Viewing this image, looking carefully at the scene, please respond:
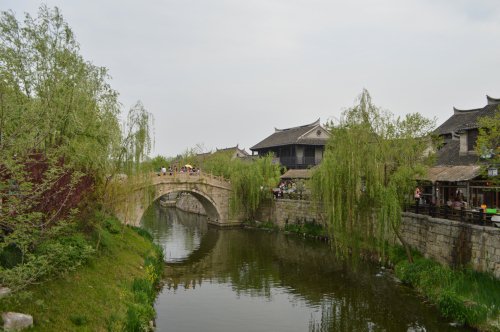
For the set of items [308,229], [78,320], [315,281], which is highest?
[308,229]

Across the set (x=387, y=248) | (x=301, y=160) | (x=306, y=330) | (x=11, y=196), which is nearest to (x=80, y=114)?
(x=11, y=196)

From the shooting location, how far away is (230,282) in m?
17.1

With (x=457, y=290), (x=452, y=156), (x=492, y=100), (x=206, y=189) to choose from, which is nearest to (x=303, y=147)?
(x=206, y=189)

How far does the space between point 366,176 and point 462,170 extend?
4.90m

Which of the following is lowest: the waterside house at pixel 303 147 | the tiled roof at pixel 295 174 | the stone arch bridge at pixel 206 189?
the stone arch bridge at pixel 206 189

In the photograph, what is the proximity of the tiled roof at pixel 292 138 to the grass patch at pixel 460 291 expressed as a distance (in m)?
21.9

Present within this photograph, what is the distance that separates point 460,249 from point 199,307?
8.99 meters

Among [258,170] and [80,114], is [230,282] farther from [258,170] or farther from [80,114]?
[258,170]

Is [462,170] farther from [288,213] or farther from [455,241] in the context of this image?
[288,213]

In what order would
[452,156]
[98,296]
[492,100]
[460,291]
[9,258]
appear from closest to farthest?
[9,258] < [98,296] < [460,291] < [492,100] < [452,156]

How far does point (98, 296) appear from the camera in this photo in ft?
33.6

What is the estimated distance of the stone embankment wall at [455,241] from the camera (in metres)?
12.5

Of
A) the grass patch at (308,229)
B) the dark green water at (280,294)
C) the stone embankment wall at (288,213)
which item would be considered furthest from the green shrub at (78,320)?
the stone embankment wall at (288,213)

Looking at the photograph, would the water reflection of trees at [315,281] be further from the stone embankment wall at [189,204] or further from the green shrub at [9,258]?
the stone embankment wall at [189,204]
